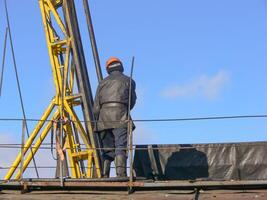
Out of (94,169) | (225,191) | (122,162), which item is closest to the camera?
(225,191)

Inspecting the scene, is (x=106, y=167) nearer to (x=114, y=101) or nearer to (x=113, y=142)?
(x=113, y=142)

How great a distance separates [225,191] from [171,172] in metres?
Answer: 2.34

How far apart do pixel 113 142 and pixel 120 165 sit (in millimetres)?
896

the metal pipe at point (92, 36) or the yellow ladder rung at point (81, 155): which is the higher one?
the metal pipe at point (92, 36)

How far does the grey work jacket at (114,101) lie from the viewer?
12664 mm

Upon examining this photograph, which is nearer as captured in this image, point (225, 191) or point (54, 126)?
point (225, 191)

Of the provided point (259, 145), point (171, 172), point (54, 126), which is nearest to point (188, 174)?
point (171, 172)

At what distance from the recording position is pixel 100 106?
13.1 meters

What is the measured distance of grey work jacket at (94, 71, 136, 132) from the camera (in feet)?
41.5

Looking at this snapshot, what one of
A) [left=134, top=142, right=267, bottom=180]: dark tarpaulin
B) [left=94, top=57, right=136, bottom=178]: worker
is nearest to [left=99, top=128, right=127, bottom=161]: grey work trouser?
[left=94, top=57, right=136, bottom=178]: worker

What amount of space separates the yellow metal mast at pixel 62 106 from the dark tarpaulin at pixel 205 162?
1332 millimetres

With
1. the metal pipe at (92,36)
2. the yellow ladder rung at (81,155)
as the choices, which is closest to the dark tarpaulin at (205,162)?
the yellow ladder rung at (81,155)

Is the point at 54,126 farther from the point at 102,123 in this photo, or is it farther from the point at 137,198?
the point at 137,198

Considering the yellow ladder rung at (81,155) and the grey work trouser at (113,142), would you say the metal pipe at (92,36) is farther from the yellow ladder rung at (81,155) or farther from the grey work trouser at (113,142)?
the grey work trouser at (113,142)
